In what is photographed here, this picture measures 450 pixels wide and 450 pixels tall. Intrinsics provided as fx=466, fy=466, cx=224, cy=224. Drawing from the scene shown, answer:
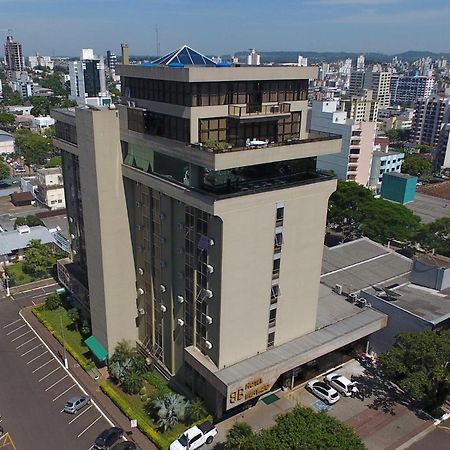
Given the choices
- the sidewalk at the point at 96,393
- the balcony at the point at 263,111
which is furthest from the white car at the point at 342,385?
the balcony at the point at 263,111

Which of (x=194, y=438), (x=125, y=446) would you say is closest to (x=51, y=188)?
(x=125, y=446)

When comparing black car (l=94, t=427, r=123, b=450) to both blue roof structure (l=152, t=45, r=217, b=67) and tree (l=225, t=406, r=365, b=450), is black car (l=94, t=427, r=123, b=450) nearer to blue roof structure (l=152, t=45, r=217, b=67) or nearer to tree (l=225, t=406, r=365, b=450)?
tree (l=225, t=406, r=365, b=450)

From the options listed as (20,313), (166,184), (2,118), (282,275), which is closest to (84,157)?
(166,184)

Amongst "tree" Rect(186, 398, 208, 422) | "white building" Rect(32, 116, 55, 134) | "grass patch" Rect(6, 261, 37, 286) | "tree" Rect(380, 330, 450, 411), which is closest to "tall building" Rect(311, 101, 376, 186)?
"grass patch" Rect(6, 261, 37, 286)

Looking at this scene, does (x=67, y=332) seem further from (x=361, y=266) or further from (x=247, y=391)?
(x=361, y=266)

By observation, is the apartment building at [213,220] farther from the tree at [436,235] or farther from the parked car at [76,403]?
the tree at [436,235]
